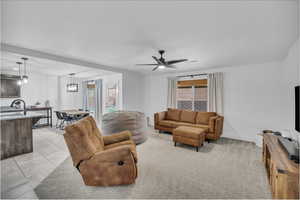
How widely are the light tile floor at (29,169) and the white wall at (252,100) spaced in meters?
4.90

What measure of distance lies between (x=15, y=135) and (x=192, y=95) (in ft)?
17.5

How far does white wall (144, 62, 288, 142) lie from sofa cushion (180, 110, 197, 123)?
1.05m

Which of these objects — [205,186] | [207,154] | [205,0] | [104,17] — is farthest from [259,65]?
[104,17]

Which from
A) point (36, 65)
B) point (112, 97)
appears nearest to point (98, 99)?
point (112, 97)

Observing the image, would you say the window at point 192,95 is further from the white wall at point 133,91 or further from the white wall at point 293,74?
the white wall at point 293,74

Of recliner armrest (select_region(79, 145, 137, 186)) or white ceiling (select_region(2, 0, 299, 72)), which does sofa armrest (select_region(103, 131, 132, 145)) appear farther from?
white ceiling (select_region(2, 0, 299, 72))

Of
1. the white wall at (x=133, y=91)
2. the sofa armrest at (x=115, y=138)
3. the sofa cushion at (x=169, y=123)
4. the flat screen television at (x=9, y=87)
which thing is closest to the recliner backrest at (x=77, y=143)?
the sofa armrest at (x=115, y=138)

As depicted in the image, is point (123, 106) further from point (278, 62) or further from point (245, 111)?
point (278, 62)

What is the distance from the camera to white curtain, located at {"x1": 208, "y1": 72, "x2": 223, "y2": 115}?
4.39 metres

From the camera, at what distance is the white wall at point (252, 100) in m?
3.63

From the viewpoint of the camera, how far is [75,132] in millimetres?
1704

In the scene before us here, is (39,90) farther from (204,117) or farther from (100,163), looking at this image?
(204,117)

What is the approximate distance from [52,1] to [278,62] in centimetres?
512

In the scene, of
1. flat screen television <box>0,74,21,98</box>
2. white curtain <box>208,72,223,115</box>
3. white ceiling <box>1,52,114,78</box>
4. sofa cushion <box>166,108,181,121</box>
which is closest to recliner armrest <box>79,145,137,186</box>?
white ceiling <box>1,52,114,78</box>
